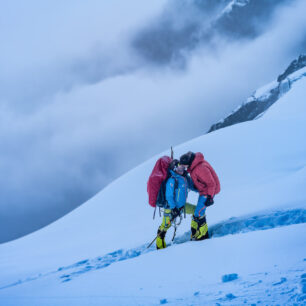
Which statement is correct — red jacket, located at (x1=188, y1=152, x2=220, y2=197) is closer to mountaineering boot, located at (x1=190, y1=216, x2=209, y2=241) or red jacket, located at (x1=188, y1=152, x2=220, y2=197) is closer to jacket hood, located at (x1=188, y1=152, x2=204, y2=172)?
jacket hood, located at (x1=188, y1=152, x2=204, y2=172)

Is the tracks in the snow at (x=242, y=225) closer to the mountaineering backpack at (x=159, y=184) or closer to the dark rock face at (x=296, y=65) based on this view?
the mountaineering backpack at (x=159, y=184)

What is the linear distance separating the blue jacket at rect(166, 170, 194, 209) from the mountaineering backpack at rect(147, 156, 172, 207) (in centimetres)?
11

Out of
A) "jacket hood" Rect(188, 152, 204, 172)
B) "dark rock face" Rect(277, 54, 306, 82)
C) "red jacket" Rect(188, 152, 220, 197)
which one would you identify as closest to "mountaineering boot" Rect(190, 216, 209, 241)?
"red jacket" Rect(188, 152, 220, 197)

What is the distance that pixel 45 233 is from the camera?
40.9 ft

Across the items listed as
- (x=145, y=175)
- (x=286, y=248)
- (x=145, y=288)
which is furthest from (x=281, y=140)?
(x=145, y=288)

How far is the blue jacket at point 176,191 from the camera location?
4.88 meters

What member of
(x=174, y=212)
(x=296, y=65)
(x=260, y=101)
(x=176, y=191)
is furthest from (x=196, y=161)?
(x=260, y=101)

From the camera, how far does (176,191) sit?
195 inches

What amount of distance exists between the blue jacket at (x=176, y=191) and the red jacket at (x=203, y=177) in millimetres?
201

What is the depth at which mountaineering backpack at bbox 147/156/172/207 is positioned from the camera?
16.0 ft

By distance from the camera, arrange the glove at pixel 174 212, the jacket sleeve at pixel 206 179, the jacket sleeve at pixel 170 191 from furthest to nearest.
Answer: the glove at pixel 174 212, the jacket sleeve at pixel 170 191, the jacket sleeve at pixel 206 179

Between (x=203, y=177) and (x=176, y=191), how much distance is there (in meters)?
0.54

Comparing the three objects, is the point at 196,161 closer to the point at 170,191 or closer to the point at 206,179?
the point at 206,179

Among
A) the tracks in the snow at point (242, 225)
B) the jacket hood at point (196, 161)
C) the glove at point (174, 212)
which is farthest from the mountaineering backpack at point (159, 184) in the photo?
the tracks in the snow at point (242, 225)
